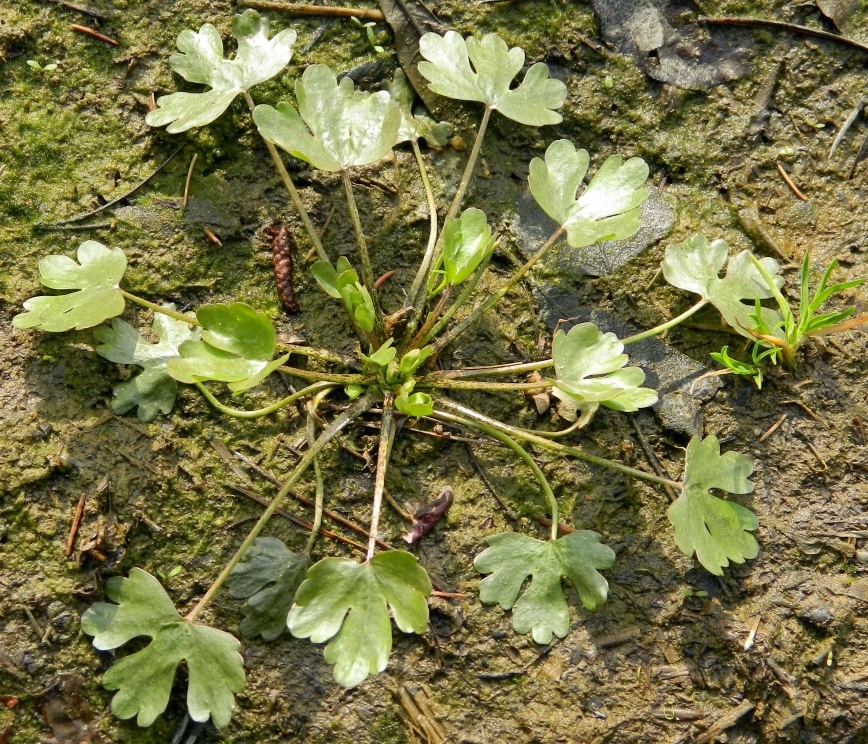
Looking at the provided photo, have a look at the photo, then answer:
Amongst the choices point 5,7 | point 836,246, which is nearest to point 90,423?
point 5,7

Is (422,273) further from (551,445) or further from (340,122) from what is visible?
(551,445)

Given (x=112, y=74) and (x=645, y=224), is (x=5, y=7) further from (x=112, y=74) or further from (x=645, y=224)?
(x=645, y=224)

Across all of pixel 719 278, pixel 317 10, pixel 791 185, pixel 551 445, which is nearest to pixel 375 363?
pixel 551 445

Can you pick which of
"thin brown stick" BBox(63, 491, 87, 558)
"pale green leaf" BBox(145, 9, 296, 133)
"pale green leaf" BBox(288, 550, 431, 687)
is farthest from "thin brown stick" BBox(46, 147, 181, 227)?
"pale green leaf" BBox(288, 550, 431, 687)

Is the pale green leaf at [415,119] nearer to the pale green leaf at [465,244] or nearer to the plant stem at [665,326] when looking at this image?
the pale green leaf at [465,244]

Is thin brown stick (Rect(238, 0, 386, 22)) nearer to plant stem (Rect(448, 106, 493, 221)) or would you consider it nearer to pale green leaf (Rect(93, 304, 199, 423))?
plant stem (Rect(448, 106, 493, 221))

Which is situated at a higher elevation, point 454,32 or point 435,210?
point 454,32
